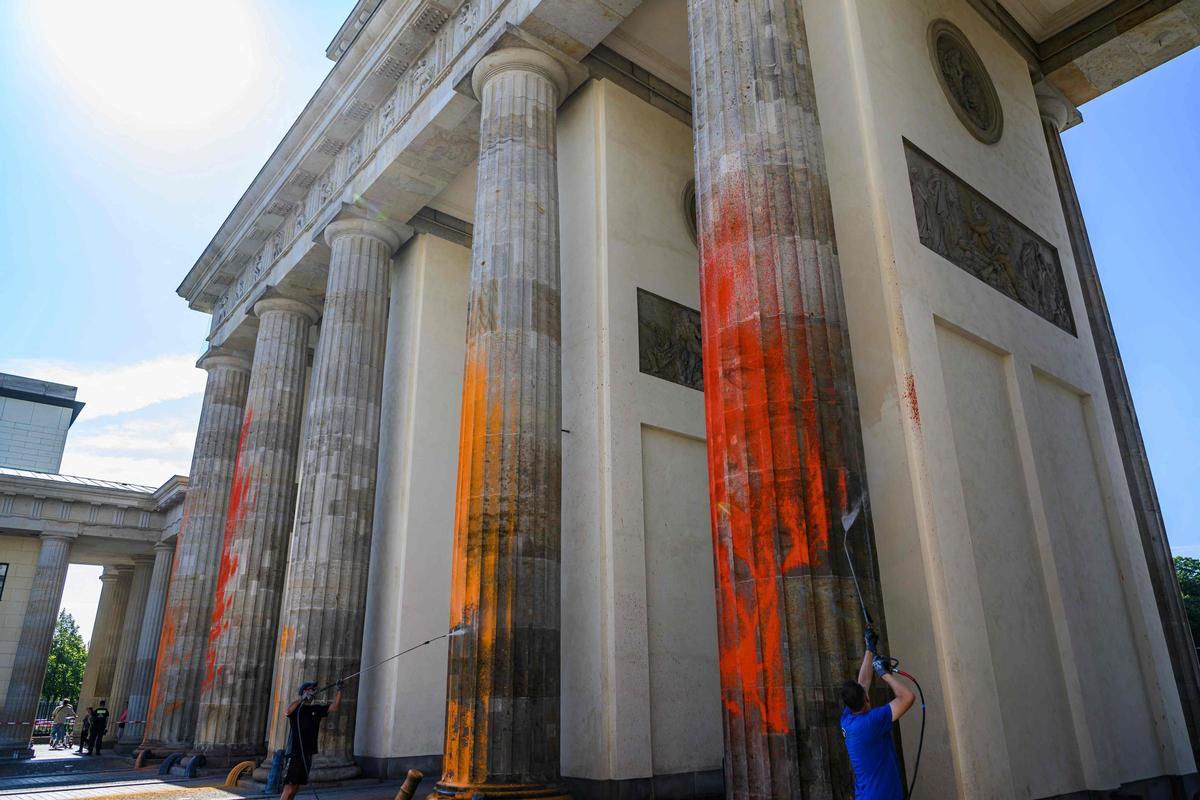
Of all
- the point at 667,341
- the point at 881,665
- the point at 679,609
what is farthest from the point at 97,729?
the point at 881,665

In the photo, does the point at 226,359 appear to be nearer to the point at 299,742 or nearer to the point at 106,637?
the point at 299,742

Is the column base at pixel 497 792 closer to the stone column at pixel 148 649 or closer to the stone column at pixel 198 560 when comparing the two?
the stone column at pixel 198 560

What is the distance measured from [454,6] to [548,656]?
35.9ft

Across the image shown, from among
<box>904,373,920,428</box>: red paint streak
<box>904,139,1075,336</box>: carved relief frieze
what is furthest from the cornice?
<box>904,373,920,428</box>: red paint streak

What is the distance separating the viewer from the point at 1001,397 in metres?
9.60

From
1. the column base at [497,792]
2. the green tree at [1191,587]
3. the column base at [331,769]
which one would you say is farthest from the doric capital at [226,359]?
the green tree at [1191,587]

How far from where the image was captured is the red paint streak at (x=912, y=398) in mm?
7797

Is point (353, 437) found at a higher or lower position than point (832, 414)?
higher

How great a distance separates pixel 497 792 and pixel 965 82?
36.7 ft

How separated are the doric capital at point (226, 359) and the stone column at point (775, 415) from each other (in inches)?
707

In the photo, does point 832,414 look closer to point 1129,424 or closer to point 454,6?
point 1129,424

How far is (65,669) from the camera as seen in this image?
6750 cm

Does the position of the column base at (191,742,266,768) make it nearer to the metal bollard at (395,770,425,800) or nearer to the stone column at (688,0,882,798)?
the metal bollard at (395,770,425,800)

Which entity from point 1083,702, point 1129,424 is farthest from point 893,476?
point 1129,424
